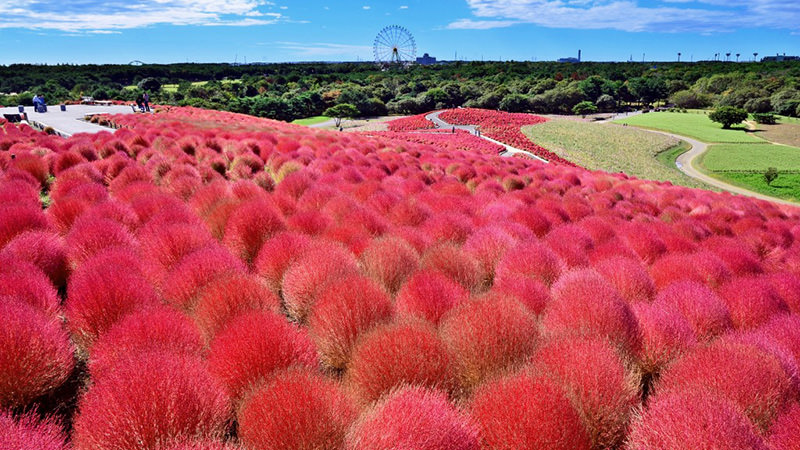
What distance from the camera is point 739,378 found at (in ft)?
8.80

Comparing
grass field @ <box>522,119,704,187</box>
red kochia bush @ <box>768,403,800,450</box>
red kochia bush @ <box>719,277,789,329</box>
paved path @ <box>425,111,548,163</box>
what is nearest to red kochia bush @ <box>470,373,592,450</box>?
red kochia bush @ <box>768,403,800,450</box>

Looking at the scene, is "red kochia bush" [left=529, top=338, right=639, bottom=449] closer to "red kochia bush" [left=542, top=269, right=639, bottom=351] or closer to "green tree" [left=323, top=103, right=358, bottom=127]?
"red kochia bush" [left=542, top=269, right=639, bottom=351]

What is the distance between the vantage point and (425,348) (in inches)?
102

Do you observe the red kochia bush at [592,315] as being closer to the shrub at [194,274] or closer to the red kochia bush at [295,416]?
the red kochia bush at [295,416]

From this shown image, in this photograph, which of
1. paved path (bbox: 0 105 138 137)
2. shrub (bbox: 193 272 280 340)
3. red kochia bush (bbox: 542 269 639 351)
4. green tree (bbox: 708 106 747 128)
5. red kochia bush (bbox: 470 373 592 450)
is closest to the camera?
red kochia bush (bbox: 470 373 592 450)


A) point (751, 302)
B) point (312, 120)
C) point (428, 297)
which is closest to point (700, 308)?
point (751, 302)

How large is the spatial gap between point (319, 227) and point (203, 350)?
250 cm

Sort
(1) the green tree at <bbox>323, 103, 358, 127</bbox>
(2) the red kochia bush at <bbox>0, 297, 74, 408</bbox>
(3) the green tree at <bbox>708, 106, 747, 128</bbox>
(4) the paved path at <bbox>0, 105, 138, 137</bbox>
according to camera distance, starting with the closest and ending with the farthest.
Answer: (2) the red kochia bush at <bbox>0, 297, 74, 408</bbox> → (4) the paved path at <bbox>0, 105, 138, 137</bbox> → (3) the green tree at <bbox>708, 106, 747, 128</bbox> → (1) the green tree at <bbox>323, 103, 358, 127</bbox>

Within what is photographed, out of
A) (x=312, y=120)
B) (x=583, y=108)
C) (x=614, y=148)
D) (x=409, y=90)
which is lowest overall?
(x=614, y=148)

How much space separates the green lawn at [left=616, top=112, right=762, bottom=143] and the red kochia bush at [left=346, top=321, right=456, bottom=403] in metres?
64.3

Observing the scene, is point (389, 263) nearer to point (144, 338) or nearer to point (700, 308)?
point (144, 338)

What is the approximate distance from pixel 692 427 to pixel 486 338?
1124 millimetres

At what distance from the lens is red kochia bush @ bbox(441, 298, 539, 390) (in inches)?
108

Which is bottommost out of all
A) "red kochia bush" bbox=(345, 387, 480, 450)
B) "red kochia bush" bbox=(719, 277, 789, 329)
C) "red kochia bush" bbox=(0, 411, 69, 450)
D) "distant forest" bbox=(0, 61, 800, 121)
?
"red kochia bush" bbox=(719, 277, 789, 329)
